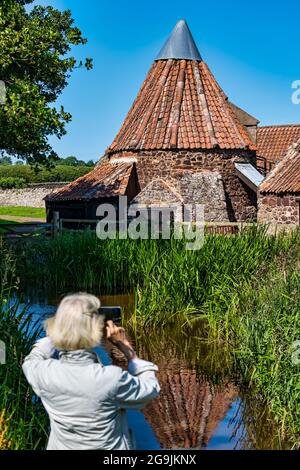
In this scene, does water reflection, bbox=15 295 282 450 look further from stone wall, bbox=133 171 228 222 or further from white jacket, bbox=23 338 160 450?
stone wall, bbox=133 171 228 222

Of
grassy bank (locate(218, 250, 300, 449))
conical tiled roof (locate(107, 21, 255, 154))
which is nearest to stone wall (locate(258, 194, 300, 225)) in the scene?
conical tiled roof (locate(107, 21, 255, 154))

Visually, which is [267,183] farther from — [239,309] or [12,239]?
[239,309]

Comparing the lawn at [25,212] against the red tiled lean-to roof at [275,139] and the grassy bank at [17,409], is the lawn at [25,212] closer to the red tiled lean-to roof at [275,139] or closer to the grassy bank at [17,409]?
the red tiled lean-to roof at [275,139]

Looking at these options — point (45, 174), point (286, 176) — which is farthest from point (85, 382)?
point (45, 174)

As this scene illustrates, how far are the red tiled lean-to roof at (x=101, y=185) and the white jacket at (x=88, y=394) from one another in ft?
62.1

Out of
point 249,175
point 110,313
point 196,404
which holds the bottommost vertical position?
point 196,404

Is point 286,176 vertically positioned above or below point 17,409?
above

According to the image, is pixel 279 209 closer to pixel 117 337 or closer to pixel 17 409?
pixel 17 409

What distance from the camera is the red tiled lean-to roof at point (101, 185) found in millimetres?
22656

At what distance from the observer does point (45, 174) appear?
2258 inches

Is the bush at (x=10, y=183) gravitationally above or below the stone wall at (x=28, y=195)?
above

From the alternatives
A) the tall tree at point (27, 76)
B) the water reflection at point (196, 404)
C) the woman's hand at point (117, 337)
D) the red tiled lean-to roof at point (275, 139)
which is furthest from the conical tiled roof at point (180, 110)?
the woman's hand at point (117, 337)

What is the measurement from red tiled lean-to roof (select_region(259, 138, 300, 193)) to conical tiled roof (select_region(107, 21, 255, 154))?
5.28ft

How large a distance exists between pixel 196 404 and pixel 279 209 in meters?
15.3
